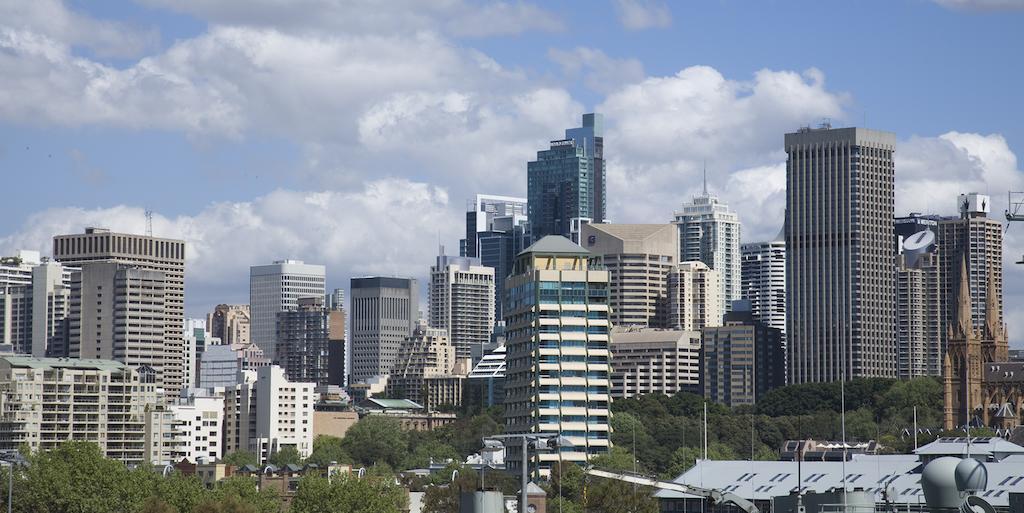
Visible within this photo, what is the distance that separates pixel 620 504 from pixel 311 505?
28827mm

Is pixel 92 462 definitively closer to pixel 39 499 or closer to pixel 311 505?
pixel 39 499

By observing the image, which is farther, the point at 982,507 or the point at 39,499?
the point at 39,499

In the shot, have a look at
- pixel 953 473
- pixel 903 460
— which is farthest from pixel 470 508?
pixel 903 460

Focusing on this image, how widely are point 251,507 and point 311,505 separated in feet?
29.3

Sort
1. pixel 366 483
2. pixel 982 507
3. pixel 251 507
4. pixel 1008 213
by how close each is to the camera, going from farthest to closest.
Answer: pixel 366 483
pixel 251 507
pixel 1008 213
pixel 982 507

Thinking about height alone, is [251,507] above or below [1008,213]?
below

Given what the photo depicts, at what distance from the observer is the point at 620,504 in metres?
180

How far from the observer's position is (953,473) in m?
83.6

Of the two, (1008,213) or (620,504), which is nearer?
(1008,213)

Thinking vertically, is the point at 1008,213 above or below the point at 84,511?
above

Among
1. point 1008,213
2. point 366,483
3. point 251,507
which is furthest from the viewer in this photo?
point 366,483

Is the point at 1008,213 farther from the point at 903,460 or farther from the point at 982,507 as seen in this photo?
the point at 903,460

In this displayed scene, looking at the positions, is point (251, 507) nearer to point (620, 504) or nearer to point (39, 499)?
point (39, 499)

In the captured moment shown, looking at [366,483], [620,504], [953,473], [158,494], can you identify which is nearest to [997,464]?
[620,504]
